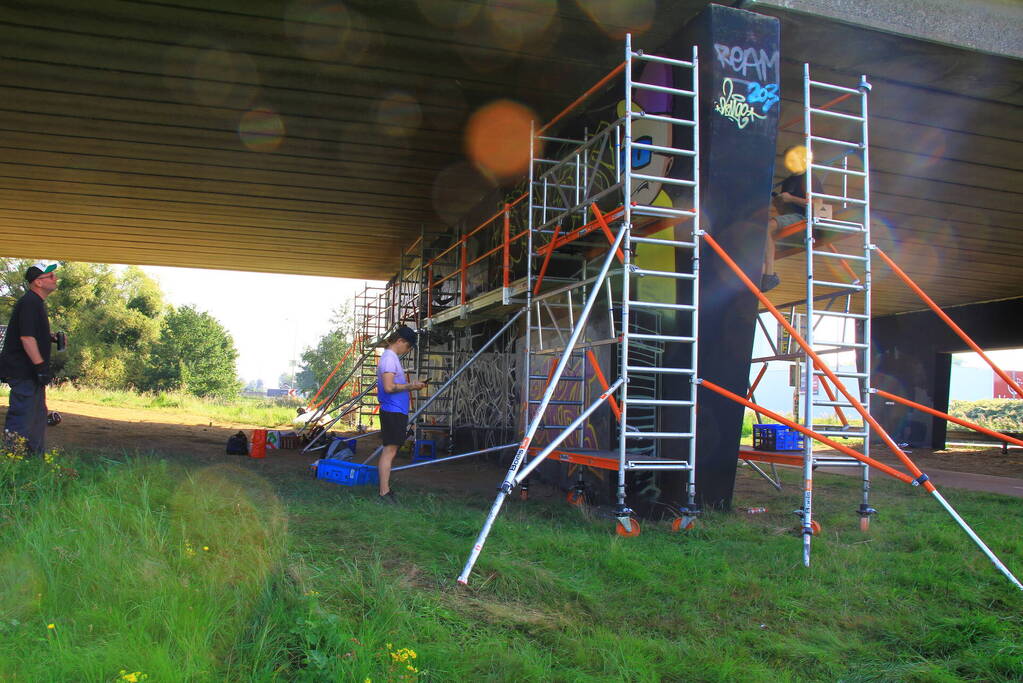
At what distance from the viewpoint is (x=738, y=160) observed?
6.88 m

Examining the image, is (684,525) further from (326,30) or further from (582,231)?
(326,30)

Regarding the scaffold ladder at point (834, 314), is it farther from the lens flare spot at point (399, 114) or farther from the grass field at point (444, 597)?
the lens flare spot at point (399, 114)

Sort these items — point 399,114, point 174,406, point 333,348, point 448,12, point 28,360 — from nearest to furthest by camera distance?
point 28,360
point 448,12
point 399,114
point 174,406
point 333,348

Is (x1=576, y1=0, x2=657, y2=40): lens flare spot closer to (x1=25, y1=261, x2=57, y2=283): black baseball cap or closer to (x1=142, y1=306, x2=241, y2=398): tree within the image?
(x1=25, y1=261, x2=57, y2=283): black baseball cap

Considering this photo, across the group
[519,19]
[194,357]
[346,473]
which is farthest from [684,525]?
[194,357]

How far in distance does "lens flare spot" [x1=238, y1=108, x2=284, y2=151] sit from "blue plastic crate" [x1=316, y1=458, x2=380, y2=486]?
4700 mm

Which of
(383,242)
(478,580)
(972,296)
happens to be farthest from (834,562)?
(972,296)

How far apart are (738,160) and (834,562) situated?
145 inches

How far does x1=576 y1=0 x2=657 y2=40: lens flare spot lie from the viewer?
6848 mm

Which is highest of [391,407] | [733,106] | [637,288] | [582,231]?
[733,106]

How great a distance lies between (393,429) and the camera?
290 inches

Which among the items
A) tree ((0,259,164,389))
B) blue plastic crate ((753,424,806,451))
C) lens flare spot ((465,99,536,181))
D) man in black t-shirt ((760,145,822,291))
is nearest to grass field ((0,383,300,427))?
tree ((0,259,164,389))

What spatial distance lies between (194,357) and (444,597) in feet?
158

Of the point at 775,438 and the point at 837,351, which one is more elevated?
Result: the point at 837,351
